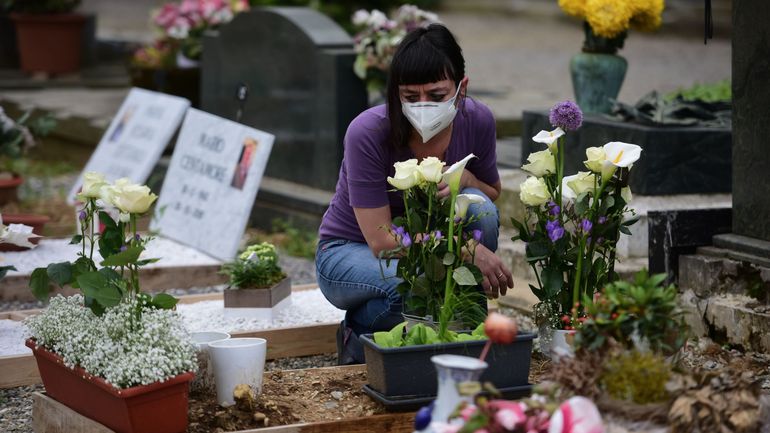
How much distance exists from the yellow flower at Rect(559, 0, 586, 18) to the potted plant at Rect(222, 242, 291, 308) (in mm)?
2222

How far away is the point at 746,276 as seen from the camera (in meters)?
4.43

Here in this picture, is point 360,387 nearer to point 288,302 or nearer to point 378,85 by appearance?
point 288,302

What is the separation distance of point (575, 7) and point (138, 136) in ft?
9.04

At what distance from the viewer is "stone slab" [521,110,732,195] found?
17.9 ft

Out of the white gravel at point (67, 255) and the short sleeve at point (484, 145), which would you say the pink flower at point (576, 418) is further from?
the white gravel at point (67, 255)

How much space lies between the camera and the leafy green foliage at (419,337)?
3.34m

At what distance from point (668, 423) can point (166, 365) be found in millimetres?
1260

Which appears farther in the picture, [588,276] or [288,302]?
[288,302]

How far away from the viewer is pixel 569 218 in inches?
144

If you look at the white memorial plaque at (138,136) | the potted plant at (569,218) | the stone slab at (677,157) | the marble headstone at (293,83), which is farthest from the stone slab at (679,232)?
the white memorial plaque at (138,136)

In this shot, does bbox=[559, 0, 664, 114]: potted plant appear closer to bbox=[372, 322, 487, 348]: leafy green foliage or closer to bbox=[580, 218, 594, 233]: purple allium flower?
bbox=[580, 218, 594, 233]: purple allium flower

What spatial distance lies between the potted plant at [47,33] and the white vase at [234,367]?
29.1ft

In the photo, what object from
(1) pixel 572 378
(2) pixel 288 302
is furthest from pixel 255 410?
(2) pixel 288 302

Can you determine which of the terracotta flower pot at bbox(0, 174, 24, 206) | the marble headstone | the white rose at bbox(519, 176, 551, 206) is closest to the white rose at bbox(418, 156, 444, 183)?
the white rose at bbox(519, 176, 551, 206)
